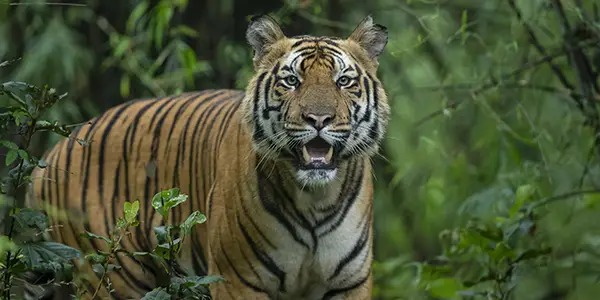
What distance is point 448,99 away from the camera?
5.60m

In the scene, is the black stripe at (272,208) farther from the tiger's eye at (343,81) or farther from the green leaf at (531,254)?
the green leaf at (531,254)

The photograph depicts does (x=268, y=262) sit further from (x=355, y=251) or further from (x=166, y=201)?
(x=166, y=201)

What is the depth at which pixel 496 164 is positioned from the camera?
213 inches

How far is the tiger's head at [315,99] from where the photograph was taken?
11.5 feet

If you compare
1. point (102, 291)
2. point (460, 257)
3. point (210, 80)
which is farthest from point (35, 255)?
point (210, 80)

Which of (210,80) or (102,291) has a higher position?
(210,80)

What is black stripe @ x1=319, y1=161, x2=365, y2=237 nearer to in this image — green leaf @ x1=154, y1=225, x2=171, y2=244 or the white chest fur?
the white chest fur

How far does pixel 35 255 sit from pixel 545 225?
1760 mm

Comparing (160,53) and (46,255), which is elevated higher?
(160,53)

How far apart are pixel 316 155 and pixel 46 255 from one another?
966 millimetres

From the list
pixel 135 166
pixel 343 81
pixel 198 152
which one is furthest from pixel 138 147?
pixel 343 81

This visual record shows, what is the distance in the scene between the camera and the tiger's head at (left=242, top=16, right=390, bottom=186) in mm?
3494

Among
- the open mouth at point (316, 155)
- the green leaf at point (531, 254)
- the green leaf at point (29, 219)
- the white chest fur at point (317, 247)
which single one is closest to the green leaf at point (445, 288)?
the green leaf at point (531, 254)

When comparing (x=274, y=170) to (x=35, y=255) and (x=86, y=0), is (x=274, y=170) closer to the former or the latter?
(x=35, y=255)
